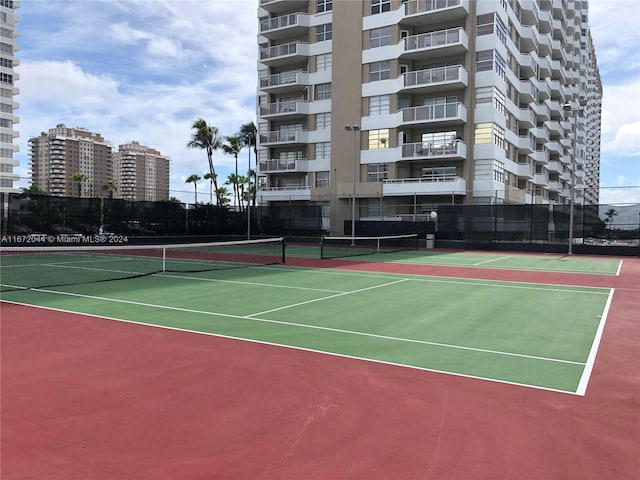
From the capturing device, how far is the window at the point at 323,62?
4831cm

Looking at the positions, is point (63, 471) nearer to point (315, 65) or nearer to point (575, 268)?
point (575, 268)

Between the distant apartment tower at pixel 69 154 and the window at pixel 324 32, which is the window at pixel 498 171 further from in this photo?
the distant apartment tower at pixel 69 154

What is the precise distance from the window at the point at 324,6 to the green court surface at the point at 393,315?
40286 mm

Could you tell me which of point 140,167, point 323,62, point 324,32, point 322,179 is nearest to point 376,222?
point 322,179

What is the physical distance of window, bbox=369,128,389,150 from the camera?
4456 centimetres

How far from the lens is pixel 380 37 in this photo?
44906 mm

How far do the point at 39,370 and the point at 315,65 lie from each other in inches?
1864

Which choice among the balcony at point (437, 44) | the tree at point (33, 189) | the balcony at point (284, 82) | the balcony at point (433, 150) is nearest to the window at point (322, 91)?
the balcony at point (284, 82)

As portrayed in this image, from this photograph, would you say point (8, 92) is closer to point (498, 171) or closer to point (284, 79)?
point (284, 79)

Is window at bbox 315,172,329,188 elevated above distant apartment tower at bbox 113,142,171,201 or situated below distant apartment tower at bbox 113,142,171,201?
below

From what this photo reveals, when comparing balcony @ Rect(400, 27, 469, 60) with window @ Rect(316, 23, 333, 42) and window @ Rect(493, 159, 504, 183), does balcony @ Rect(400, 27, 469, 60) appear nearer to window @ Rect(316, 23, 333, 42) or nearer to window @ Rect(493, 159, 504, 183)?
window @ Rect(316, 23, 333, 42)

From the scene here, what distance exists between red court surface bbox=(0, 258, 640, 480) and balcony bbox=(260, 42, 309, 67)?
46611 mm

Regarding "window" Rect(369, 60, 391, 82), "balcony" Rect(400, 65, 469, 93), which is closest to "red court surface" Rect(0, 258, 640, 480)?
"balcony" Rect(400, 65, 469, 93)

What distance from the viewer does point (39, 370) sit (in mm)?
6035
